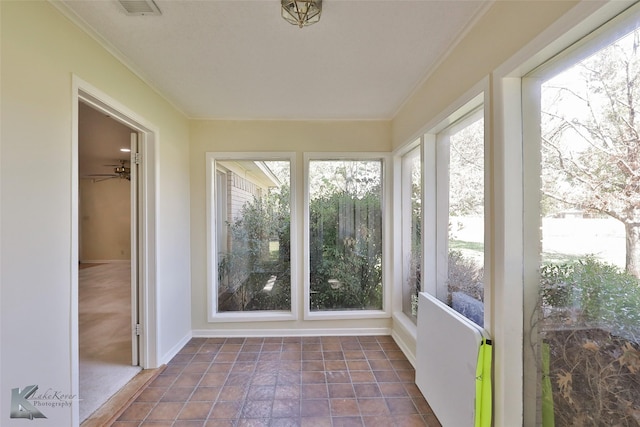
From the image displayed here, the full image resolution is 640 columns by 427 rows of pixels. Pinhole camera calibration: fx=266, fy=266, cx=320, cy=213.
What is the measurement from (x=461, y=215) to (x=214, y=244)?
8.64 feet

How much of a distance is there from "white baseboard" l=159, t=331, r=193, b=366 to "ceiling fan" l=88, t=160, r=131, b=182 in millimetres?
5462

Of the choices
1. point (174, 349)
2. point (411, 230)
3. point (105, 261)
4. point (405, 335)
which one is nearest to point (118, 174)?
point (105, 261)

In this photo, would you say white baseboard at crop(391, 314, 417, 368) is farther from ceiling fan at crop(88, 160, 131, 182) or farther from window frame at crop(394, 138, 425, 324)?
ceiling fan at crop(88, 160, 131, 182)

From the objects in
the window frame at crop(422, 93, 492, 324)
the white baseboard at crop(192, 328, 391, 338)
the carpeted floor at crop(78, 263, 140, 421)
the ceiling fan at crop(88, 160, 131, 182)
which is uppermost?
the ceiling fan at crop(88, 160, 131, 182)

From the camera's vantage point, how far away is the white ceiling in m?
1.48

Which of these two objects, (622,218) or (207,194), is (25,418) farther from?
(622,218)

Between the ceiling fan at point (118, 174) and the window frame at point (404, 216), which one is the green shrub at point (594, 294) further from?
the ceiling fan at point (118, 174)

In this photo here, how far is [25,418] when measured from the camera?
1257mm

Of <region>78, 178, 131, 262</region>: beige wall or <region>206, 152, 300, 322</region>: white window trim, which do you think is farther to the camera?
<region>78, 178, 131, 262</region>: beige wall

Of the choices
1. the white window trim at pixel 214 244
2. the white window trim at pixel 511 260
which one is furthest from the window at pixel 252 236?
the white window trim at pixel 511 260

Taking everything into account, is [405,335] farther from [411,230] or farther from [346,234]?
[346,234]

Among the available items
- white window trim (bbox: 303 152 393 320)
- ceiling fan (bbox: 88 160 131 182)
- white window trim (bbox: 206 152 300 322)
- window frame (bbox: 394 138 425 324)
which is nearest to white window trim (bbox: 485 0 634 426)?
window frame (bbox: 394 138 425 324)

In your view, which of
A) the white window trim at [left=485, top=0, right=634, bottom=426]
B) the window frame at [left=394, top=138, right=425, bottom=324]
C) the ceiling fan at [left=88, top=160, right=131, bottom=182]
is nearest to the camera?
the white window trim at [left=485, top=0, right=634, bottom=426]

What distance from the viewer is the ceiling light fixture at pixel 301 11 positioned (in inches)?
54.1
